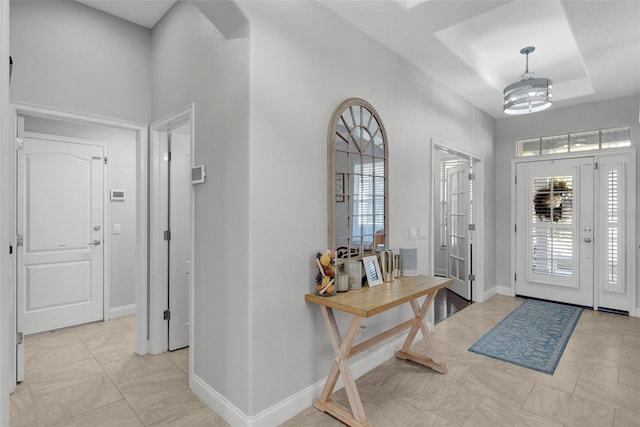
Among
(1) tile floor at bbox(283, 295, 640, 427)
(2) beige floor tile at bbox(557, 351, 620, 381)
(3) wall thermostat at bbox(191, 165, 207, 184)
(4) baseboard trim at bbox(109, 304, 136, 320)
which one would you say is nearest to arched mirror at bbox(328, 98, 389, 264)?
(3) wall thermostat at bbox(191, 165, 207, 184)

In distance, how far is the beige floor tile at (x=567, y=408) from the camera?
2.12 meters

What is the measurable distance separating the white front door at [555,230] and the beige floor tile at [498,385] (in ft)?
8.76

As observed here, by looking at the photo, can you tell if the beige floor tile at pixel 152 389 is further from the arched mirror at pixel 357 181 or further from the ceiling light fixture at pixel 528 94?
the ceiling light fixture at pixel 528 94

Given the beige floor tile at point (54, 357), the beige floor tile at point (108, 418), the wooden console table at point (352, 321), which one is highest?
the wooden console table at point (352, 321)

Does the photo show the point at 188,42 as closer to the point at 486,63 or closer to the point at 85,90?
the point at 85,90

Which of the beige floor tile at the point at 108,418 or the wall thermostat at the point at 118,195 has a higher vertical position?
the wall thermostat at the point at 118,195

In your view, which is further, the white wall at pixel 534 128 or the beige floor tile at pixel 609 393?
the white wall at pixel 534 128

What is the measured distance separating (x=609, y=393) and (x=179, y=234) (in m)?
3.56

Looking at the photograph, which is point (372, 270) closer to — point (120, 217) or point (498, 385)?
point (498, 385)

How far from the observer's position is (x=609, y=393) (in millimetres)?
2432

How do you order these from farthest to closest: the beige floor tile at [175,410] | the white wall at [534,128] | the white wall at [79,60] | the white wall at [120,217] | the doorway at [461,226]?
the doorway at [461,226] → the white wall at [534,128] → the white wall at [120,217] → the white wall at [79,60] → the beige floor tile at [175,410]

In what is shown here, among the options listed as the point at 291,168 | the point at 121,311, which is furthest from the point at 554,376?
the point at 121,311

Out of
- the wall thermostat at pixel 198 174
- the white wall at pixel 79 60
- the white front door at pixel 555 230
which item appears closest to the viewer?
the wall thermostat at pixel 198 174

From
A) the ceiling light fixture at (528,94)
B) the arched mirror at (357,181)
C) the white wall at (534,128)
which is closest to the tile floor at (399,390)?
the arched mirror at (357,181)
